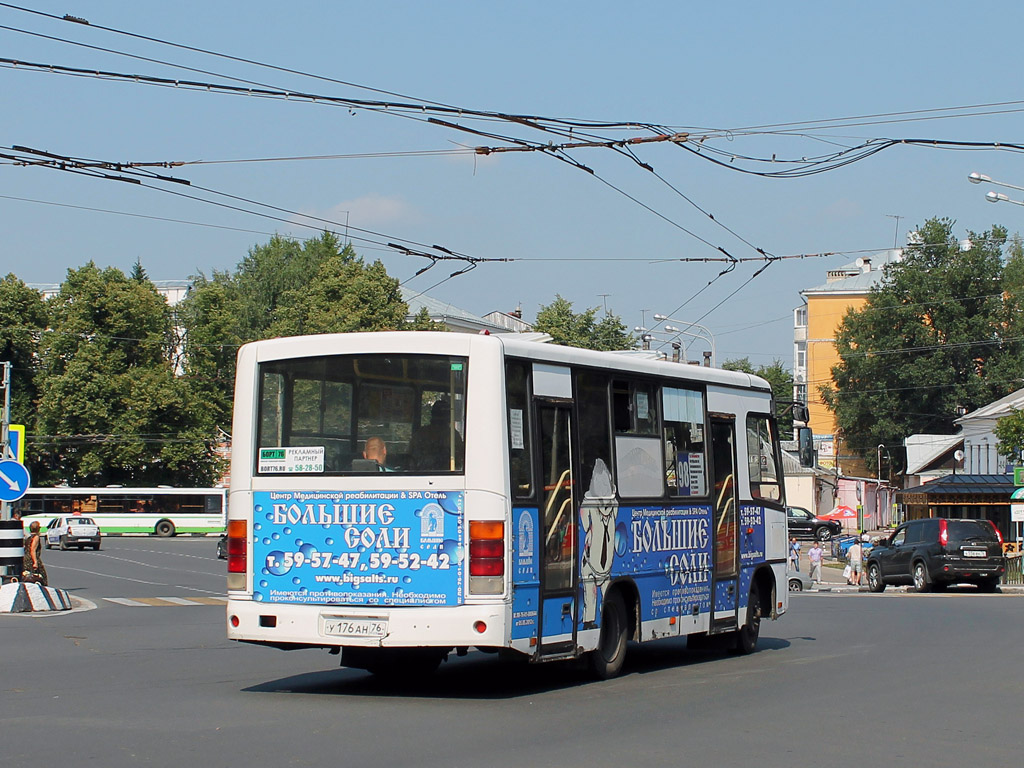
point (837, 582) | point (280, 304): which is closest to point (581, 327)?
point (280, 304)

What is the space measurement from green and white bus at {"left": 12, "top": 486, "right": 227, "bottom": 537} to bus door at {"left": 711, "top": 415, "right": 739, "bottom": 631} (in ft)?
206

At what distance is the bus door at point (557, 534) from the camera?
439 inches

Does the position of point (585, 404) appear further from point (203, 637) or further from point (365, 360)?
point (203, 637)

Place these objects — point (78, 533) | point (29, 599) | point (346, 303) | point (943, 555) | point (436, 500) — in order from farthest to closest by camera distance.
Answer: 1. point (346, 303)
2. point (78, 533)
3. point (943, 555)
4. point (29, 599)
5. point (436, 500)

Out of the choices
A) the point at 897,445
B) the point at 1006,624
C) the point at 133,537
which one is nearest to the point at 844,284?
the point at 897,445

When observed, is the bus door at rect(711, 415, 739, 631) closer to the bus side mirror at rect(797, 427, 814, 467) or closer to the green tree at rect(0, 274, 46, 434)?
the bus side mirror at rect(797, 427, 814, 467)

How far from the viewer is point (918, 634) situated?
707 inches

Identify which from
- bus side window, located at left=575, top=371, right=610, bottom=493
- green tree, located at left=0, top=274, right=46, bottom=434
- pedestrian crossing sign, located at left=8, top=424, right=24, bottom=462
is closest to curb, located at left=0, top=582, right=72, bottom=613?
pedestrian crossing sign, located at left=8, top=424, right=24, bottom=462

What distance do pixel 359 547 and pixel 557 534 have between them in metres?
1.65

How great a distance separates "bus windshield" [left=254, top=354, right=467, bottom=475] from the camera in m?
10.8

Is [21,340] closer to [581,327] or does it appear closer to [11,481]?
[581,327]

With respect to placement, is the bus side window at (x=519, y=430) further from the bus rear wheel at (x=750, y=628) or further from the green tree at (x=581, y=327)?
the green tree at (x=581, y=327)

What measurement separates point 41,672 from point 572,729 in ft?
20.2

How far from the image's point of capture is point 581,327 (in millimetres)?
86625
